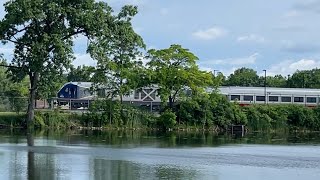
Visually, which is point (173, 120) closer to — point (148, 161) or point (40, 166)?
point (148, 161)

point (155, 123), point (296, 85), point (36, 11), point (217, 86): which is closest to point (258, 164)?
point (36, 11)

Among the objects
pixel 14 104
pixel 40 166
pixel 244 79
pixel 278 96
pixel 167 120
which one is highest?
pixel 244 79

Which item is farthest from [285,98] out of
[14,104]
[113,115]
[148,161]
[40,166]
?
[40,166]

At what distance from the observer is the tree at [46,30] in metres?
64.8

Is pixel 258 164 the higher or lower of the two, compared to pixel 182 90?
lower

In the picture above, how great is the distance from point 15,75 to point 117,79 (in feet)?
45.4

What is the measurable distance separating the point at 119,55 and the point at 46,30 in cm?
1137

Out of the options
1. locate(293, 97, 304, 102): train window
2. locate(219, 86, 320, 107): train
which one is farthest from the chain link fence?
locate(293, 97, 304, 102): train window

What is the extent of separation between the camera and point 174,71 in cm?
7981

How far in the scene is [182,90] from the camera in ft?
267

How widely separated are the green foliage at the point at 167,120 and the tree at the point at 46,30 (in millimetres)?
14614

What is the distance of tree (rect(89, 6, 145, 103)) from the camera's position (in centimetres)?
6856

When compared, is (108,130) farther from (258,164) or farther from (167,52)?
(258,164)

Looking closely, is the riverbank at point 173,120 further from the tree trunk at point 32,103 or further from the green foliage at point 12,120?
the tree trunk at point 32,103
